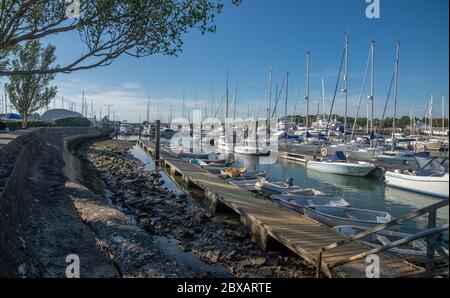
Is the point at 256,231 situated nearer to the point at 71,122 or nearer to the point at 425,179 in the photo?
the point at 425,179

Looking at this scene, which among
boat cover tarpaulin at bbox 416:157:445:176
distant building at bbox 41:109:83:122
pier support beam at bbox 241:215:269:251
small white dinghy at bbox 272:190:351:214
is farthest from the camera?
distant building at bbox 41:109:83:122

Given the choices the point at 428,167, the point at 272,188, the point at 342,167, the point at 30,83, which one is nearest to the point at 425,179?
the point at 428,167

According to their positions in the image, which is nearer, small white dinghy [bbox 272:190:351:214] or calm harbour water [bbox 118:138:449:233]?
small white dinghy [bbox 272:190:351:214]

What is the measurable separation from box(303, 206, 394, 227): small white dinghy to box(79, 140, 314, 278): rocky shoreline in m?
3.30

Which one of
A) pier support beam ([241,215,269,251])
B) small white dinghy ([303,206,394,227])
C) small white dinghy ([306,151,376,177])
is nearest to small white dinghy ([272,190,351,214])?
small white dinghy ([303,206,394,227])

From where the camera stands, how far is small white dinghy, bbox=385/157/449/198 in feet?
71.3

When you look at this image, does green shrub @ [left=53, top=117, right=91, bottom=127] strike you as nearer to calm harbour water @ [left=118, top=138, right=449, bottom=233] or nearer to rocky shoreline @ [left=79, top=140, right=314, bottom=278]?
calm harbour water @ [left=118, top=138, right=449, bottom=233]

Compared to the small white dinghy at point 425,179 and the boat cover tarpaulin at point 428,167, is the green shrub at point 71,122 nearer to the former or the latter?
the small white dinghy at point 425,179

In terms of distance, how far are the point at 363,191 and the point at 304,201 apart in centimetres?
1076

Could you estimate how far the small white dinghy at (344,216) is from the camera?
12797 millimetres

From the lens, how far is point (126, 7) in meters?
11.7

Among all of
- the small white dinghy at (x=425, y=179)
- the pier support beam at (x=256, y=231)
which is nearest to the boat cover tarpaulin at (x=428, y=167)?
the small white dinghy at (x=425, y=179)

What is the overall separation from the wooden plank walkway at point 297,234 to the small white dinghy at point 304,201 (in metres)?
1.41
